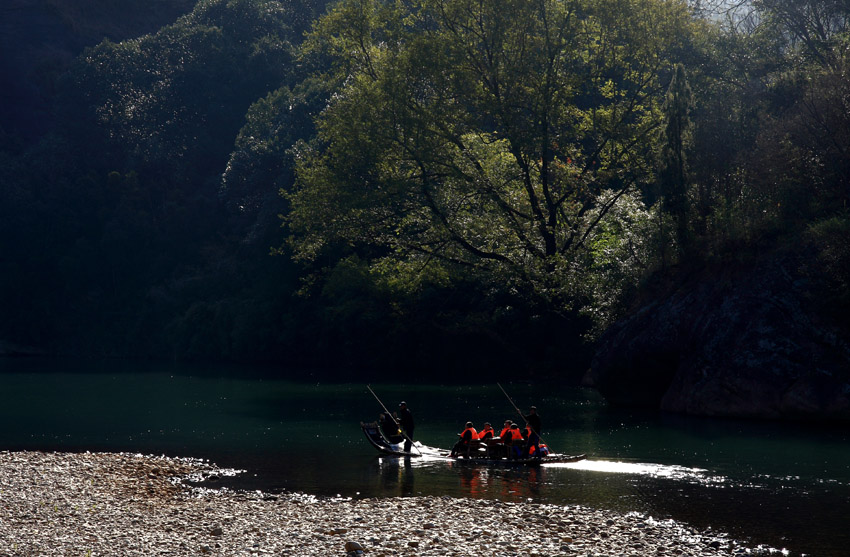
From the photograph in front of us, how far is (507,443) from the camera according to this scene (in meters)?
27.1

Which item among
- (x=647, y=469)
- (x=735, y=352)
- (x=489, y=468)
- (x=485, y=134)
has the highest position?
(x=485, y=134)

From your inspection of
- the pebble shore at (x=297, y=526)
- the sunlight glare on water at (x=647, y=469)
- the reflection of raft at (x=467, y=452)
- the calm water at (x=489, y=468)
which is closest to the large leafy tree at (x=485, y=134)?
the calm water at (x=489, y=468)

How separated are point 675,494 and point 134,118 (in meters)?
98.3

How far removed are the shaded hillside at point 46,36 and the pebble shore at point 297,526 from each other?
105 meters

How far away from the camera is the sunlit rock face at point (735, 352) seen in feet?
111

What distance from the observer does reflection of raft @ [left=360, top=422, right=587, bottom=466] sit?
87.7 ft

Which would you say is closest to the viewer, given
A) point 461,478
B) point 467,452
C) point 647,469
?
point 461,478

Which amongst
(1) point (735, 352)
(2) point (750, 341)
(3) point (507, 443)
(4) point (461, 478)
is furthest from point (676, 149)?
(4) point (461, 478)

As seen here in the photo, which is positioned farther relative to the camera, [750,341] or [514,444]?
[750,341]

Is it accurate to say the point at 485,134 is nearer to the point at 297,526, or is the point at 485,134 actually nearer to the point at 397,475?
the point at 397,475

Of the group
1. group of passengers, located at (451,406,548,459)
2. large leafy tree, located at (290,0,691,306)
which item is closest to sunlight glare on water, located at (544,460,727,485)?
group of passengers, located at (451,406,548,459)

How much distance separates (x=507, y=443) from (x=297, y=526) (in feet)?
31.6

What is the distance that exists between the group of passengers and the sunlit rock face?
11793 mm

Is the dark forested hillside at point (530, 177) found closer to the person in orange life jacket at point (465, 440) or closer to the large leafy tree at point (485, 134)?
the large leafy tree at point (485, 134)
